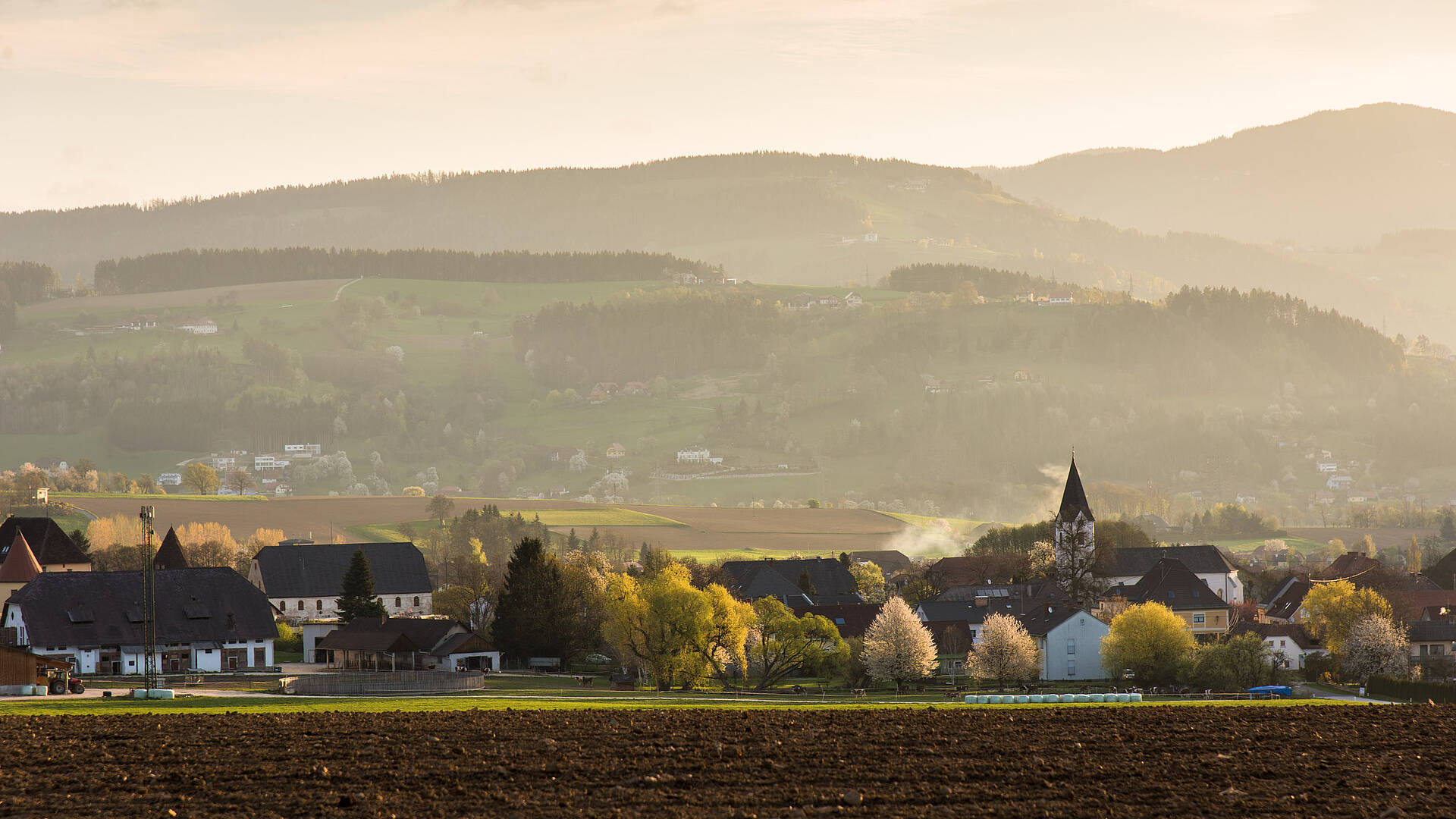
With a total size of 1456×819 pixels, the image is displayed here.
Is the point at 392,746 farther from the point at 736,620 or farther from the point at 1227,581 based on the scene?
the point at 1227,581

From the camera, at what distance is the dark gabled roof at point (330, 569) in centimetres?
12781

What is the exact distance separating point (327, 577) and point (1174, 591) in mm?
73689

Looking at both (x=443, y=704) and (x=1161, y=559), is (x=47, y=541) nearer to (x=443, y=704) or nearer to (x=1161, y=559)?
(x=443, y=704)

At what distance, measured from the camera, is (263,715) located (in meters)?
58.4

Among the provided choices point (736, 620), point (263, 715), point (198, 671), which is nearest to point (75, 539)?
point (198, 671)

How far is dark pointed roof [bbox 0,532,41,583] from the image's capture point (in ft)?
357

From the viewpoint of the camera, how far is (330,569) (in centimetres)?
13000

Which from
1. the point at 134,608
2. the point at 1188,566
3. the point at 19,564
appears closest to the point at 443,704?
the point at 134,608

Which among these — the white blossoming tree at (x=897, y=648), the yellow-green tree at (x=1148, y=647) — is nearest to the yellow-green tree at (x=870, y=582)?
the yellow-green tree at (x=1148, y=647)

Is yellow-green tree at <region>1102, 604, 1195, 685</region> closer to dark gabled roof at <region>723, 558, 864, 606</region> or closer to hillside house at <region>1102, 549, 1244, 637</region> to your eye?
hillside house at <region>1102, 549, 1244, 637</region>

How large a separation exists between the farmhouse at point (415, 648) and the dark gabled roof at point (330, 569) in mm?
22929

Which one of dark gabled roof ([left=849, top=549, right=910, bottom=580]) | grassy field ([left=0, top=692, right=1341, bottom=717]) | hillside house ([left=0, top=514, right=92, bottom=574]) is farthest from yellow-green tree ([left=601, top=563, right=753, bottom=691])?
dark gabled roof ([left=849, top=549, right=910, bottom=580])

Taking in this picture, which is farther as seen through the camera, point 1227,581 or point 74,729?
point 1227,581

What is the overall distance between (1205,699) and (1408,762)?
3465 centimetres
